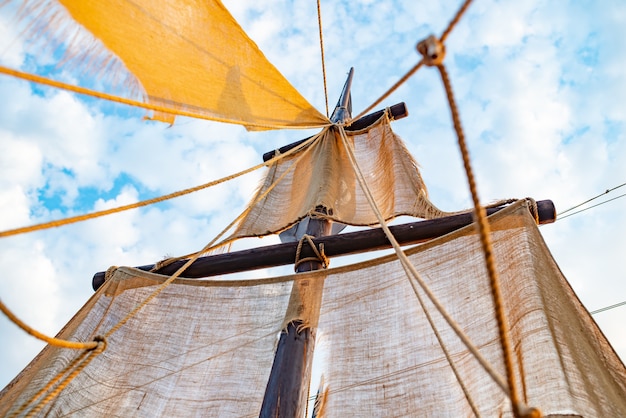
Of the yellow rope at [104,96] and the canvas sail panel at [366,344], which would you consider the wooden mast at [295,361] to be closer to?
the canvas sail panel at [366,344]

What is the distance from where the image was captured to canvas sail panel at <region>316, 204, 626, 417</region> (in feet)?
6.16

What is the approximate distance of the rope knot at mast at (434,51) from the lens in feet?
3.36

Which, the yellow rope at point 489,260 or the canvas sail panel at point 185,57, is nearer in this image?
the yellow rope at point 489,260

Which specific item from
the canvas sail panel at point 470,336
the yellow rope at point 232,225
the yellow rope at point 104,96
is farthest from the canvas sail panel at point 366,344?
the yellow rope at point 104,96

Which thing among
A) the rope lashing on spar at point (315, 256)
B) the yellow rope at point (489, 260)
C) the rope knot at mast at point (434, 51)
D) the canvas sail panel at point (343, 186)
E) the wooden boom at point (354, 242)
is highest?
the canvas sail panel at point (343, 186)

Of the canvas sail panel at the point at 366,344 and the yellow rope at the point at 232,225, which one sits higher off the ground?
the yellow rope at the point at 232,225

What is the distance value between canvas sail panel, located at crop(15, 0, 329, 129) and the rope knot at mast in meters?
1.32

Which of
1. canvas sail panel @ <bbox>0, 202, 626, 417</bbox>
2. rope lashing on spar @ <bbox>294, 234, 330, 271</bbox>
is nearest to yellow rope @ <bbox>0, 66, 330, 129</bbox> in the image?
rope lashing on spar @ <bbox>294, 234, 330, 271</bbox>

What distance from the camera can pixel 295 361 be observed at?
7.96ft

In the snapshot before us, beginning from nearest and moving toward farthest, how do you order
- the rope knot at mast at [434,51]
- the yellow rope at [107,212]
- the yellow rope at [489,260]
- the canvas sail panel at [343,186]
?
1. the yellow rope at [489,260]
2. the rope knot at mast at [434,51]
3. the yellow rope at [107,212]
4. the canvas sail panel at [343,186]

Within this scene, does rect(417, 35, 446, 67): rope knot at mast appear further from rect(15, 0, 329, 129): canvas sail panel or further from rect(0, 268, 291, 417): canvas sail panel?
rect(0, 268, 291, 417): canvas sail panel

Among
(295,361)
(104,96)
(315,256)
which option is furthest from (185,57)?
(295,361)

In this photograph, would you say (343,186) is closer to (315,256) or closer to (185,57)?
(315,256)

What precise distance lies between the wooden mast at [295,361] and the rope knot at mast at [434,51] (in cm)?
169
